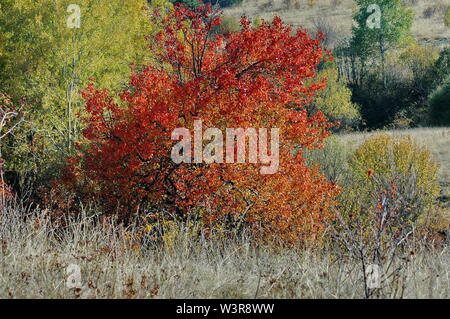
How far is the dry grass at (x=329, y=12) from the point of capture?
66062mm

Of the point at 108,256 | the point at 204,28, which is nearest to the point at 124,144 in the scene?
the point at 204,28

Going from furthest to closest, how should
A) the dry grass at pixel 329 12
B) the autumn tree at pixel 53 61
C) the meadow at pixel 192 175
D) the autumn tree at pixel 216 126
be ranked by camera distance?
the dry grass at pixel 329 12, the autumn tree at pixel 53 61, the autumn tree at pixel 216 126, the meadow at pixel 192 175

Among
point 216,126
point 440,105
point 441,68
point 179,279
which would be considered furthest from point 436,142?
point 179,279

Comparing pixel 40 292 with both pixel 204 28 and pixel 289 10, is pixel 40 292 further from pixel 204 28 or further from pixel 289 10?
pixel 289 10

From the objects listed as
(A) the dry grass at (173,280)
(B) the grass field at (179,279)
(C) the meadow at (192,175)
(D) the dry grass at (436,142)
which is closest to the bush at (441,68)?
(D) the dry grass at (436,142)

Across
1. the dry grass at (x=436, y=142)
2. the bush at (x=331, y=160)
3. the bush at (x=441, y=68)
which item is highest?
the bush at (x=441, y=68)

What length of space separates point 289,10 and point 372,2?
2880cm

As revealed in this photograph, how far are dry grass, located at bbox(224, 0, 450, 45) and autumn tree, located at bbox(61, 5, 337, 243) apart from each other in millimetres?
51131

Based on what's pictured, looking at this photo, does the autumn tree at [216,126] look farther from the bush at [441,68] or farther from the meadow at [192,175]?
the bush at [441,68]

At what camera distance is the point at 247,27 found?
51.1ft

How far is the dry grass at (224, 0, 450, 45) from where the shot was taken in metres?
66.1

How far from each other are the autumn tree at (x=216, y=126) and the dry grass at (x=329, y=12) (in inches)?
2013

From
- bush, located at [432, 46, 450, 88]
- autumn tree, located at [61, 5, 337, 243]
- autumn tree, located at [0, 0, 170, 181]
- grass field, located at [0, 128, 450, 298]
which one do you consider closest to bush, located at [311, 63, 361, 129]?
bush, located at [432, 46, 450, 88]

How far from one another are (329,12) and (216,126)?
66.8m
